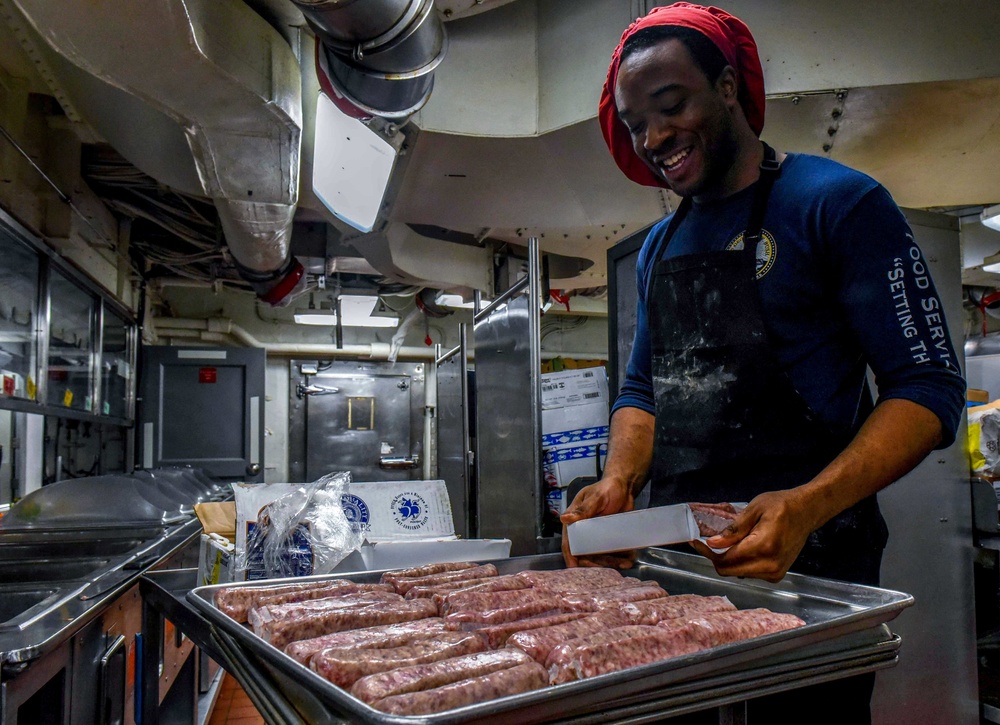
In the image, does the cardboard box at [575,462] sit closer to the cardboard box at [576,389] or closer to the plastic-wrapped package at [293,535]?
the cardboard box at [576,389]

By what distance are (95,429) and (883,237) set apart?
531cm

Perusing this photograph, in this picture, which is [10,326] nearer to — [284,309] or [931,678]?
[931,678]

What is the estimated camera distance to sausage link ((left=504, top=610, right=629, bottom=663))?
0.86 m

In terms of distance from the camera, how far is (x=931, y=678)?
7.59 ft

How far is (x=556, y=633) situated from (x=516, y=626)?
0.09m

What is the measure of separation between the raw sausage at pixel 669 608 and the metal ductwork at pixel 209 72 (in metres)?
1.77

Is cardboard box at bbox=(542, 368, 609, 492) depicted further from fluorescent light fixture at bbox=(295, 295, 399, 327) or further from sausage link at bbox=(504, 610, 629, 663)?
fluorescent light fixture at bbox=(295, 295, 399, 327)

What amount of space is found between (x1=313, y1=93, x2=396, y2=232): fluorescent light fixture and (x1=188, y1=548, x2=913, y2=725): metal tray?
7.60ft

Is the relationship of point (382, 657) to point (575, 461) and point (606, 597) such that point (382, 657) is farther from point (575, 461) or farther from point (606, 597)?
point (575, 461)

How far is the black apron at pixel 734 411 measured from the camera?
1191mm

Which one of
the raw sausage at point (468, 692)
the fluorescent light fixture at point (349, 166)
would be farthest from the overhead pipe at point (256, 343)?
the raw sausage at point (468, 692)

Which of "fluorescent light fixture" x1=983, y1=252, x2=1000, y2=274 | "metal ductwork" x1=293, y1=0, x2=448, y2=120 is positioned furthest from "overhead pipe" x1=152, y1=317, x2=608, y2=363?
"metal ductwork" x1=293, y1=0, x2=448, y2=120

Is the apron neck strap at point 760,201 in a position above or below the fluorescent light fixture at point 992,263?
below

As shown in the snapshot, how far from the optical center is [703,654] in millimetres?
718
